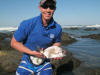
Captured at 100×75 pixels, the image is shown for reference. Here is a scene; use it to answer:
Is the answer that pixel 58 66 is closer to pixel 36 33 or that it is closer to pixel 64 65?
pixel 64 65

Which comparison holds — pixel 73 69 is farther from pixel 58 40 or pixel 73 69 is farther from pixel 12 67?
pixel 58 40

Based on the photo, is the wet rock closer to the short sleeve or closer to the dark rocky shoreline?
the dark rocky shoreline

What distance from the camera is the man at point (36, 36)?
328 cm

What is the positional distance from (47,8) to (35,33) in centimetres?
67

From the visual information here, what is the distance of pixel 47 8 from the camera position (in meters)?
3.44

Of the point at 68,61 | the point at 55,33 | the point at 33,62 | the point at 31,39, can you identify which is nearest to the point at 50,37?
the point at 55,33

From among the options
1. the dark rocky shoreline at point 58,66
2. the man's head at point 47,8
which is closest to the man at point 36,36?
the man's head at point 47,8

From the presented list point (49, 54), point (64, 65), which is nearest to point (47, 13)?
point (49, 54)

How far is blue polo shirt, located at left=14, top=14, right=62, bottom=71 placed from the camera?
3246mm

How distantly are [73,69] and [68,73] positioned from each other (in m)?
0.52

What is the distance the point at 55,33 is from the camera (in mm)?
3703

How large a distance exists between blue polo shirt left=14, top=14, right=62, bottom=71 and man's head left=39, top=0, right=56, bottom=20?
0.49ft

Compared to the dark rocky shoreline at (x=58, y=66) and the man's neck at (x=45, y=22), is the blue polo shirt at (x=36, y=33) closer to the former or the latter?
the man's neck at (x=45, y=22)

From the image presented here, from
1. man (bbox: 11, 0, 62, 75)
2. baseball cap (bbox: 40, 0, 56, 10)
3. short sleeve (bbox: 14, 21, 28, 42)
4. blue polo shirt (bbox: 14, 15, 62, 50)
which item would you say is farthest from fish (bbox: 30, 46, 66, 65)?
baseball cap (bbox: 40, 0, 56, 10)
